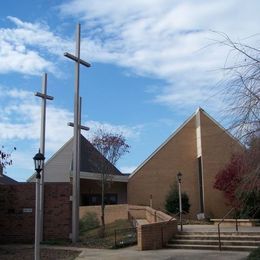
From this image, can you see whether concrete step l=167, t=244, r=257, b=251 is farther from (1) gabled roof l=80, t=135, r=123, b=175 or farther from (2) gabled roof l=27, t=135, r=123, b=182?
(2) gabled roof l=27, t=135, r=123, b=182

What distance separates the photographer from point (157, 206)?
1740 inches

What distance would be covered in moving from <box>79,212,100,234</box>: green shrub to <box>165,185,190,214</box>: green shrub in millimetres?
6652

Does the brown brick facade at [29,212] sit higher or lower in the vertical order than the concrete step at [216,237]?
higher

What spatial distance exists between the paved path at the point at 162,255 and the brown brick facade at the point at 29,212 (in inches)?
250

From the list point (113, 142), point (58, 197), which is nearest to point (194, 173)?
point (113, 142)

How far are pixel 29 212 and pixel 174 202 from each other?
1473 centimetres

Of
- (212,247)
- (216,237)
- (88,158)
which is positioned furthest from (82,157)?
(212,247)

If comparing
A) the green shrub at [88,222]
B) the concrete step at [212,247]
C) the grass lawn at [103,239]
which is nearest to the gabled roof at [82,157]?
the green shrub at [88,222]

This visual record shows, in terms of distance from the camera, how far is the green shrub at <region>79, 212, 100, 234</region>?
32781 mm

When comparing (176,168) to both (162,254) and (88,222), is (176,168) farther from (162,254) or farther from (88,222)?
(162,254)

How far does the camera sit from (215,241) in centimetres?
2194

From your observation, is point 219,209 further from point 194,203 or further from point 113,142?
point 113,142

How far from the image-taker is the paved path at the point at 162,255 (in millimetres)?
18464

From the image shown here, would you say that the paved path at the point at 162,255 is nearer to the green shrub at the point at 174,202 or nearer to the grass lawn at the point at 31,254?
the grass lawn at the point at 31,254
